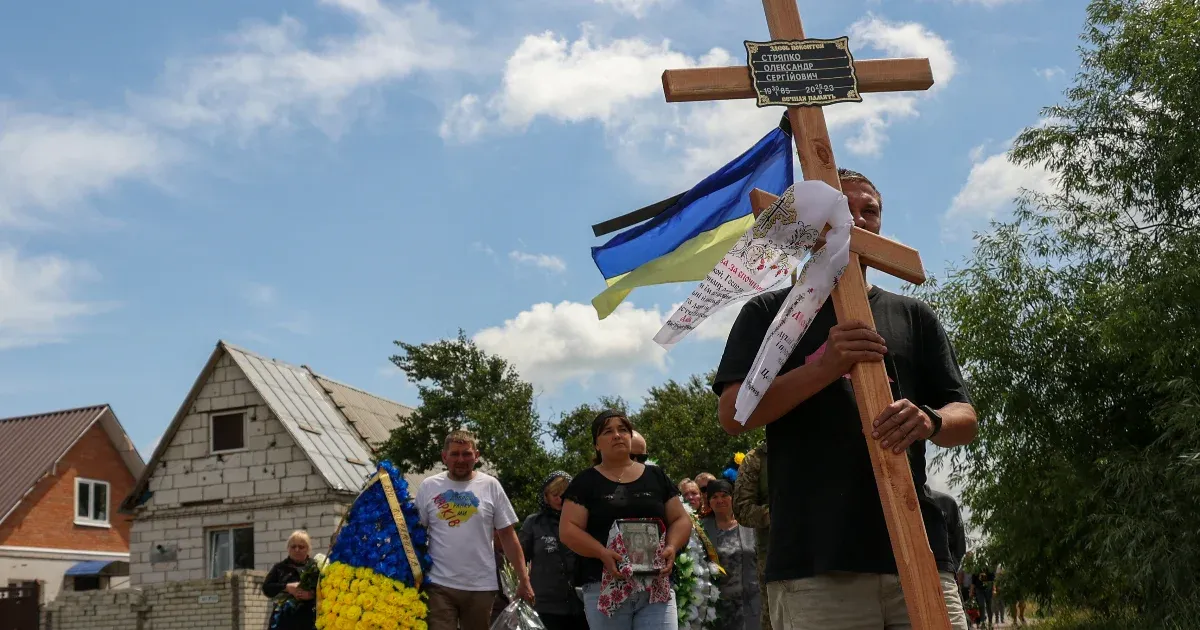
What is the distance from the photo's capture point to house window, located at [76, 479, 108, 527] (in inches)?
1558

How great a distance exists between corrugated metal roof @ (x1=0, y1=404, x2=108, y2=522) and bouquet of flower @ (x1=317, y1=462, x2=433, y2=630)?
3255cm

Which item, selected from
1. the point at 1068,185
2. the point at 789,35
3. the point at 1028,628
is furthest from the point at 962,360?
the point at 789,35

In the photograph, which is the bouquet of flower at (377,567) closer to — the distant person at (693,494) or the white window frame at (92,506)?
the distant person at (693,494)

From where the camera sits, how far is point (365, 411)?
39.8m

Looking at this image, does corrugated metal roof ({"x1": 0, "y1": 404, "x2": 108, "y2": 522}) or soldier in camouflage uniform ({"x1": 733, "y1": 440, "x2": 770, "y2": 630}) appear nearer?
soldier in camouflage uniform ({"x1": 733, "y1": 440, "x2": 770, "y2": 630})

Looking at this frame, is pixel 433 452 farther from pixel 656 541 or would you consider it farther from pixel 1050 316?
pixel 656 541

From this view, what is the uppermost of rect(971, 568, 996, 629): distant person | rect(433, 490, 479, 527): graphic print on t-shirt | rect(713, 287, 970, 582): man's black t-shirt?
rect(433, 490, 479, 527): graphic print on t-shirt

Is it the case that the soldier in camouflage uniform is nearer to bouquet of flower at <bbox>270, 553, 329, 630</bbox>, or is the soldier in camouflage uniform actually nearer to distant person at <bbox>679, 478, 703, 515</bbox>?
distant person at <bbox>679, 478, 703, 515</bbox>

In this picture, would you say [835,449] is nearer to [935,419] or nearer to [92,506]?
[935,419]

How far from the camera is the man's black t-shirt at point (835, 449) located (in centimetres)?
320

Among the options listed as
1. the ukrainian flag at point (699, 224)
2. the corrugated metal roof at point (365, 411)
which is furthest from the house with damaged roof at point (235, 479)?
the ukrainian flag at point (699, 224)

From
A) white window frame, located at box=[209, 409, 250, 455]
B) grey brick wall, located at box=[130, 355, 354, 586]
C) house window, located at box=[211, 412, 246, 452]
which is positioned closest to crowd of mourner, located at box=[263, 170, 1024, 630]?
grey brick wall, located at box=[130, 355, 354, 586]

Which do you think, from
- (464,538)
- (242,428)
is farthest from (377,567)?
(242,428)

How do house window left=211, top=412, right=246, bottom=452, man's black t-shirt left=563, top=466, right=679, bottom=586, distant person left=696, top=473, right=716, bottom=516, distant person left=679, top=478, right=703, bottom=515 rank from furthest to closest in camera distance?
house window left=211, top=412, right=246, bottom=452
distant person left=679, top=478, right=703, bottom=515
distant person left=696, top=473, right=716, bottom=516
man's black t-shirt left=563, top=466, right=679, bottom=586
